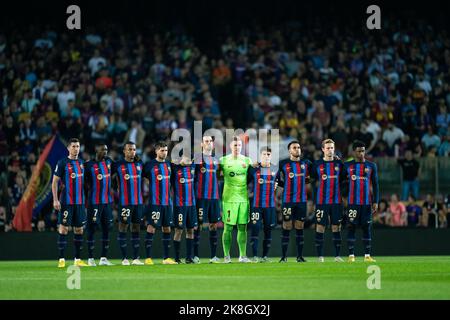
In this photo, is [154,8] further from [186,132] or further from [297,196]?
[297,196]

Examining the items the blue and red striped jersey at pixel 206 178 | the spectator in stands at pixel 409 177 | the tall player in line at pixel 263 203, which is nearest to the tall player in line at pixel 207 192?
the blue and red striped jersey at pixel 206 178

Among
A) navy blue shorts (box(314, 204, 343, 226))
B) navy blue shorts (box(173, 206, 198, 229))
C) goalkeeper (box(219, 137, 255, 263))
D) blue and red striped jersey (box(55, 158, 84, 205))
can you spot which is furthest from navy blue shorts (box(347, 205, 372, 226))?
blue and red striped jersey (box(55, 158, 84, 205))

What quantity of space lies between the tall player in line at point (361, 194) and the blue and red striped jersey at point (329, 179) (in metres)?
0.19

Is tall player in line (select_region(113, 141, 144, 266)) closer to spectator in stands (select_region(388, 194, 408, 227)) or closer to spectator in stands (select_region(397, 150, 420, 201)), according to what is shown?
spectator in stands (select_region(388, 194, 408, 227))

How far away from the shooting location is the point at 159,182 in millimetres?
20594

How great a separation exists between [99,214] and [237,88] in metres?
11.4

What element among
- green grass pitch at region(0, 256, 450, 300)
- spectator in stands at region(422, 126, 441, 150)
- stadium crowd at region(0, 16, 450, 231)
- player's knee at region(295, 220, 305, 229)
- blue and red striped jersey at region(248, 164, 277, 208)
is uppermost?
stadium crowd at region(0, 16, 450, 231)

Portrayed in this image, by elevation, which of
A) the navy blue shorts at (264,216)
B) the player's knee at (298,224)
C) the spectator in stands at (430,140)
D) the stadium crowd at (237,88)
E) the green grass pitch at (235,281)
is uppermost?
the stadium crowd at (237,88)

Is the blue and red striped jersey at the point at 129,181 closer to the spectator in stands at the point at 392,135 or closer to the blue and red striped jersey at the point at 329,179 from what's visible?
the blue and red striped jersey at the point at 329,179

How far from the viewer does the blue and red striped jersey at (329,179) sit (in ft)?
68.3

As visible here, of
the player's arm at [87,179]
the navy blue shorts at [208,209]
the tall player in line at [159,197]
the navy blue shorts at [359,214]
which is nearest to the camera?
the player's arm at [87,179]

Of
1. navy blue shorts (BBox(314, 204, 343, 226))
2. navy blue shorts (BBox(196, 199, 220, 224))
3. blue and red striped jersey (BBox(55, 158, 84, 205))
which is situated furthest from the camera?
navy blue shorts (BBox(196, 199, 220, 224))

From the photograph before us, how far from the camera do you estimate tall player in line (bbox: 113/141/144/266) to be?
20328 mm

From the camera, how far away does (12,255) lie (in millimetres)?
23984
